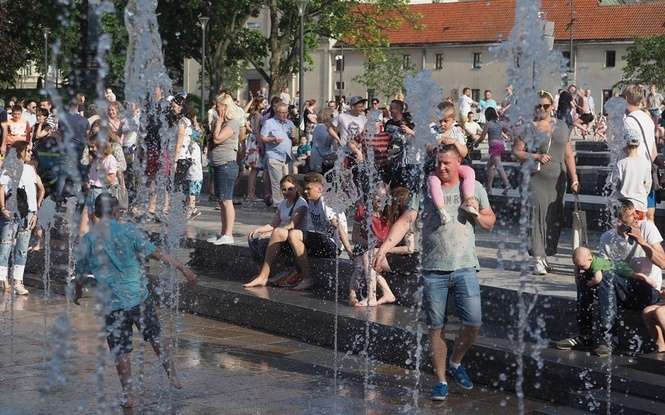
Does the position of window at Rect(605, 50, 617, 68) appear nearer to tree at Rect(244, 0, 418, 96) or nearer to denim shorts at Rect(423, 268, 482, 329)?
tree at Rect(244, 0, 418, 96)

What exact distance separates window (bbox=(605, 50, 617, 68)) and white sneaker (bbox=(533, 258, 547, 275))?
70898 mm

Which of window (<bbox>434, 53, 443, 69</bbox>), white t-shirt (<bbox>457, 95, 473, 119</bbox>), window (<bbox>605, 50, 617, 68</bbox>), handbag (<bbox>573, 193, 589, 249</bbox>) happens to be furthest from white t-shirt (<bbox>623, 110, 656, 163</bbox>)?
window (<bbox>434, 53, 443, 69</bbox>)

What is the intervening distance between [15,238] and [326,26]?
4079 centimetres

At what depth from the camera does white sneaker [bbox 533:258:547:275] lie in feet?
37.6

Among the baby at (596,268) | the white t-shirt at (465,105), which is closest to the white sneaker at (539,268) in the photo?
the baby at (596,268)

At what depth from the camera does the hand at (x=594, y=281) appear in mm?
8595

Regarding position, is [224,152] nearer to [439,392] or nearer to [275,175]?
[275,175]

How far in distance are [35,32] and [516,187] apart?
132 ft

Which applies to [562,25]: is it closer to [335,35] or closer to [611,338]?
[335,35]

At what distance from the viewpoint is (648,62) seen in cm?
5784

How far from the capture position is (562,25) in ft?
265

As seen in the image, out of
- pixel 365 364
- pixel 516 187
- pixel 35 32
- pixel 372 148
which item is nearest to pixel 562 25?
pixel 35 32

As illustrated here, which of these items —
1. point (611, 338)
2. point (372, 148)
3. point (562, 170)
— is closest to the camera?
point (611, 338)

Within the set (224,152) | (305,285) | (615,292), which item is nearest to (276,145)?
(224,152)
